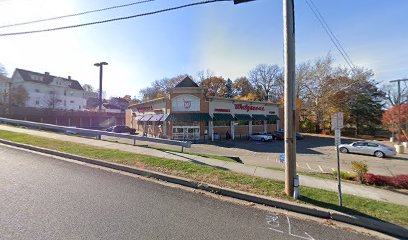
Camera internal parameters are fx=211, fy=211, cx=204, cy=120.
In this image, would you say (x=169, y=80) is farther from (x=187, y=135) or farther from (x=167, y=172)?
(x=167, y=172)

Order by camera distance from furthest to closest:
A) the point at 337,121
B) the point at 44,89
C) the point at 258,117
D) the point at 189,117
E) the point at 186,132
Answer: the point at 44,89
the point at 258,117
the point at 186,132
the point at 189,117
the point at 337,121

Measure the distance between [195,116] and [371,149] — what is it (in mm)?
19477

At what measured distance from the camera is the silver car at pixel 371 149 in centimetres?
1997

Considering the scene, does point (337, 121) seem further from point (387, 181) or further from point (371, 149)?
point (371, 149)

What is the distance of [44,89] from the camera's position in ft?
183

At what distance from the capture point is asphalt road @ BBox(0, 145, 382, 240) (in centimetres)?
369

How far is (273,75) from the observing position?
6028 centimetres

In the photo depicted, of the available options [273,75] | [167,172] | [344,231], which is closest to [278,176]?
[344,231]

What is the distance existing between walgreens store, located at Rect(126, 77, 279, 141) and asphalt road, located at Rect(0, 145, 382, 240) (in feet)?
73.1

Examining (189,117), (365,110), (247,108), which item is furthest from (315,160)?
(365,110)

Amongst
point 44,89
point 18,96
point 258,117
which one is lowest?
point 258,117

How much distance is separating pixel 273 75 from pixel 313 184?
188 feet

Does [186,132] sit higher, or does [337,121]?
[337,121]

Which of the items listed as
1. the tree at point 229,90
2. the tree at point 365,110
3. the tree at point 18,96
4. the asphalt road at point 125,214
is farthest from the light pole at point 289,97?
the tree at point 229,90
